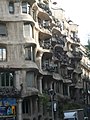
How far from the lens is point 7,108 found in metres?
45.7

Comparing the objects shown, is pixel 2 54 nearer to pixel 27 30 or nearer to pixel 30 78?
pixel 27 30

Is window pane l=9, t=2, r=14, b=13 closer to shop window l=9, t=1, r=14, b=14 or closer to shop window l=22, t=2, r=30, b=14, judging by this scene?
shop window l=9, t=1, r=14, b=14

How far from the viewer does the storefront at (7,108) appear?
150ft

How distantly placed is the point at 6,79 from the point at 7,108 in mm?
3214

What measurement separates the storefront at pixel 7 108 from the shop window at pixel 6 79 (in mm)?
1796

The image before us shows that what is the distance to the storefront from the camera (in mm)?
45594

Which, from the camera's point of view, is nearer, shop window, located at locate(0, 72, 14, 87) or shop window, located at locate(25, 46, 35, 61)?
shop window, located at locate(0, 72, 14, 87)

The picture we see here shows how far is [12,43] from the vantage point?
47312 millimetres

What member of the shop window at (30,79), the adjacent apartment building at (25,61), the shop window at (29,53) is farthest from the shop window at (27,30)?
the shop window at (30,79)

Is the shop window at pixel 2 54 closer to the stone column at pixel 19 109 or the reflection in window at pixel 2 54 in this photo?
the reflection in window at pixel 2 54

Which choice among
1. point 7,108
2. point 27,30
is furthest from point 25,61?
point 7,108

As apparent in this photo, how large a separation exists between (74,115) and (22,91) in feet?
20.6

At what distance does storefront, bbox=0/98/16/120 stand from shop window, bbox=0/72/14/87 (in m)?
1.80

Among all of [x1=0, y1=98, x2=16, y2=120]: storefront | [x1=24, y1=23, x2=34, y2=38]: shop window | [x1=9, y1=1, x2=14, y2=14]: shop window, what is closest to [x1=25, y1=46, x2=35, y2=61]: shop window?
[x1=24, y1=23, x2=34, y2=38]: shop window
